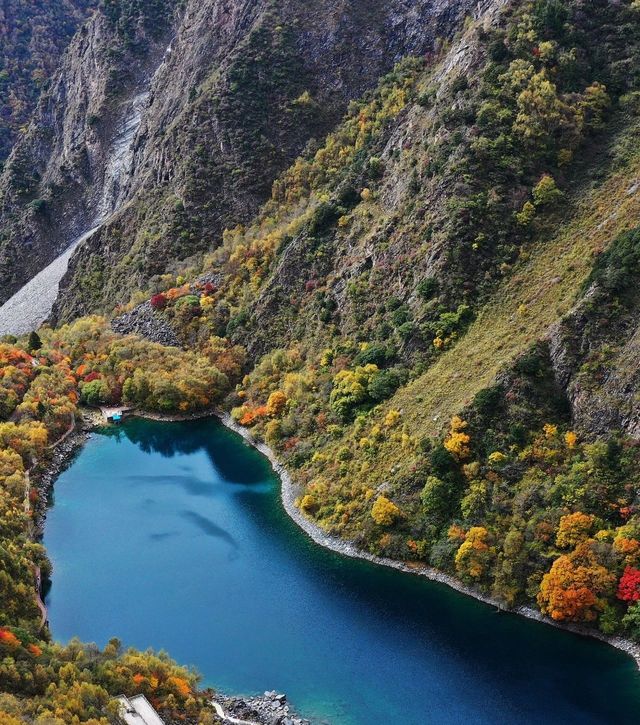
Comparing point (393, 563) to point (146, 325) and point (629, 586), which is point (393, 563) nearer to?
point (629, 586)

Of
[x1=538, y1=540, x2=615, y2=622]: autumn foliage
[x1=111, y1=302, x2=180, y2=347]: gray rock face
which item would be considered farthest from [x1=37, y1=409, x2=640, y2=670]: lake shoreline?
[x1=111, y1=302, x2=180, y2=347]: gray rock face

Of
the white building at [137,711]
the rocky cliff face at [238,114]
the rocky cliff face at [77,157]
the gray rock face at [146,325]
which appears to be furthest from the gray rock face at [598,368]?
the rocky cliff face at [77,157]

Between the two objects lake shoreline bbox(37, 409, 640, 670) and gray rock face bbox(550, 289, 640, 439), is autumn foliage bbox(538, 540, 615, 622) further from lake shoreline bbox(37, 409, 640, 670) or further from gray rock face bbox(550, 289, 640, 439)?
gray rock face bbox(550, 289, 640, 439)

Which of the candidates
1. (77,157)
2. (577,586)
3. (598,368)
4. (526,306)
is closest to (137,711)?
(577,586)

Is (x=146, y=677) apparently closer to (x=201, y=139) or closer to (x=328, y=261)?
(x=328, y=261)

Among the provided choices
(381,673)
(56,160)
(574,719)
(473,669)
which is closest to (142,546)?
(381,673)
